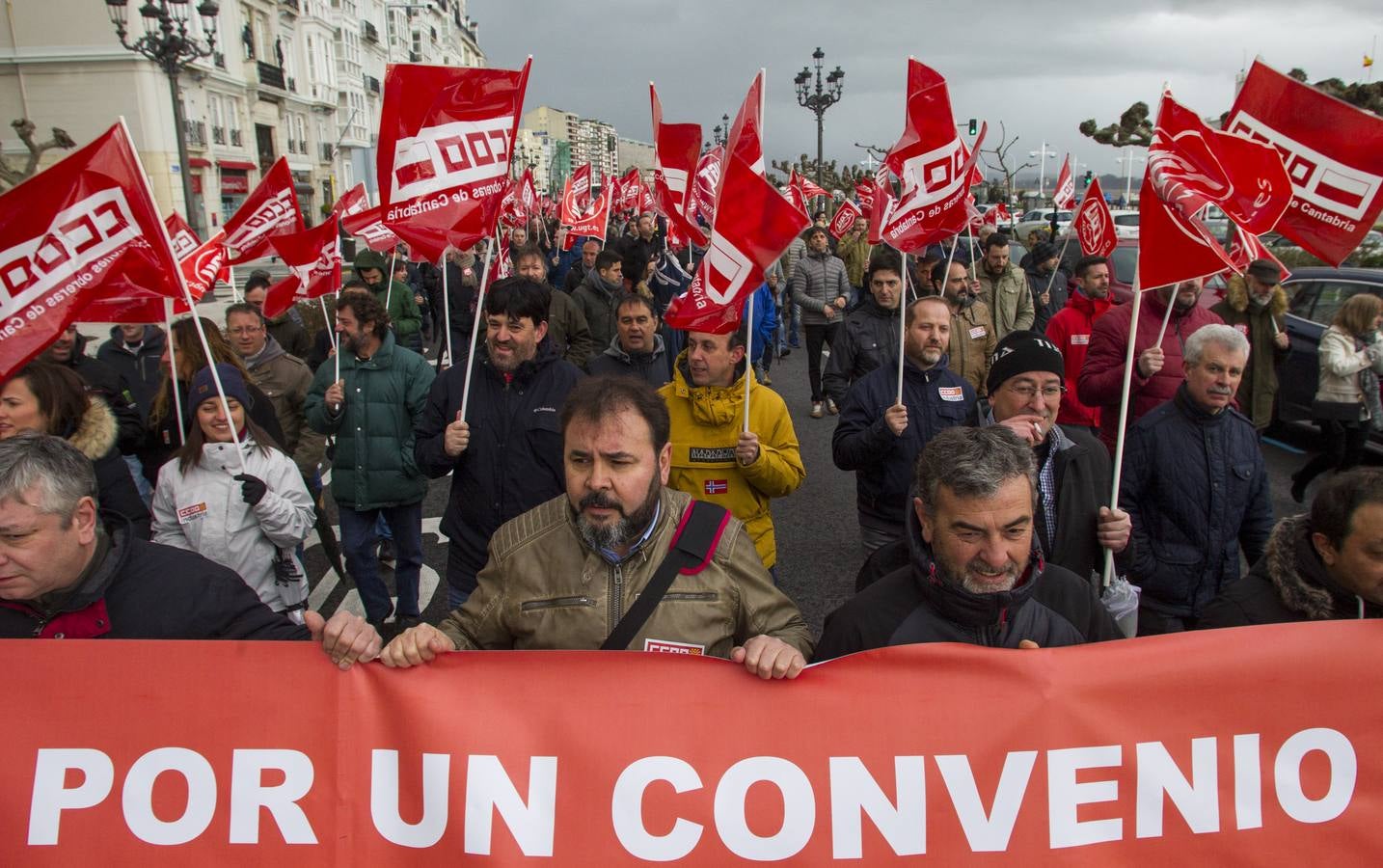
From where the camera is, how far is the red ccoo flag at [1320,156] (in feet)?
11.7

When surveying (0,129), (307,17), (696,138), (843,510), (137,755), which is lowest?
(843,510)

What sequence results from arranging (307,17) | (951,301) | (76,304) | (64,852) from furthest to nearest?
(307,17), (951,301), (76,304), (64,852)

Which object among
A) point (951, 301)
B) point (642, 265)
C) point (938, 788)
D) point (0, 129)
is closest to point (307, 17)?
point (0, 129)

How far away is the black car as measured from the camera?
8477 mm

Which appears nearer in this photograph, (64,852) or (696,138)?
(64,852)

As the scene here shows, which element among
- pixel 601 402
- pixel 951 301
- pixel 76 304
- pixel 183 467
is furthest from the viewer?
pixel 951 301

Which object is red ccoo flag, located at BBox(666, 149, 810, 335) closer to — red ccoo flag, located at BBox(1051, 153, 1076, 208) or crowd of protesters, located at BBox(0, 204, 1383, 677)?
crowd of protesters, located at BBox(0, 204, 1383, 677)

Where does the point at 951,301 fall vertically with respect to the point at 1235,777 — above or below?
above

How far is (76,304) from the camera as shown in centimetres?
304

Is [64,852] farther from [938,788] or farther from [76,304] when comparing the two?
[938,788]

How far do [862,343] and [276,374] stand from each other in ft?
12.5

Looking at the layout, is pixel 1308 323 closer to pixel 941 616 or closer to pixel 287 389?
pixel 941 616

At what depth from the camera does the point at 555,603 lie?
2.39 m

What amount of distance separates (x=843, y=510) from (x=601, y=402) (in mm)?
5190
